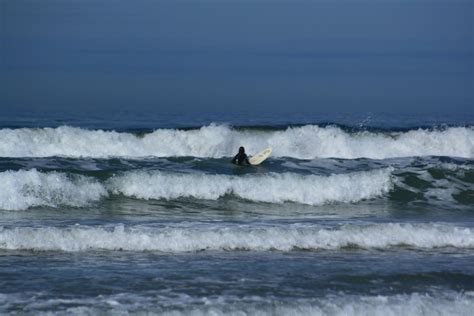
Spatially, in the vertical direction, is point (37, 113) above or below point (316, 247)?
above

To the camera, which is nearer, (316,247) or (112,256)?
(112,256)

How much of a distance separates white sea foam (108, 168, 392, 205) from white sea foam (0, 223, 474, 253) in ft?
16.2

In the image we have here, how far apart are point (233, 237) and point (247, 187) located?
6645 mm

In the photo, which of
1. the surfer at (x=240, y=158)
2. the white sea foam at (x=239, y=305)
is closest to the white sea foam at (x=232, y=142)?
the surfer at (x=240, y=158)

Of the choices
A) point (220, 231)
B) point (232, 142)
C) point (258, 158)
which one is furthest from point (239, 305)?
point (232, 142)

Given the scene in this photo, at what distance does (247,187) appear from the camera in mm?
20016

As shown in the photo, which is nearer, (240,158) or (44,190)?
(44,190)

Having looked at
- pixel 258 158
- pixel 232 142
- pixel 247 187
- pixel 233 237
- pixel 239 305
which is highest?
pixel 232 142

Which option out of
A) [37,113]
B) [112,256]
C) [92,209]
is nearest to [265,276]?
[112,256]

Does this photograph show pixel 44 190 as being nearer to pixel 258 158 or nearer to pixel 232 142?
pixel 258 158

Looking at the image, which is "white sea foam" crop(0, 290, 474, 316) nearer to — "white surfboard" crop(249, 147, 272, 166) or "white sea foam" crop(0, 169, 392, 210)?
"white sea foam" crop(0, 169, 392, 210)

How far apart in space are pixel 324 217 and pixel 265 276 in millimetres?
5999

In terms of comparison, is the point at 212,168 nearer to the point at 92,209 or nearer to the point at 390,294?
the point at 92,209

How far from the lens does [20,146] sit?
85.6ft
